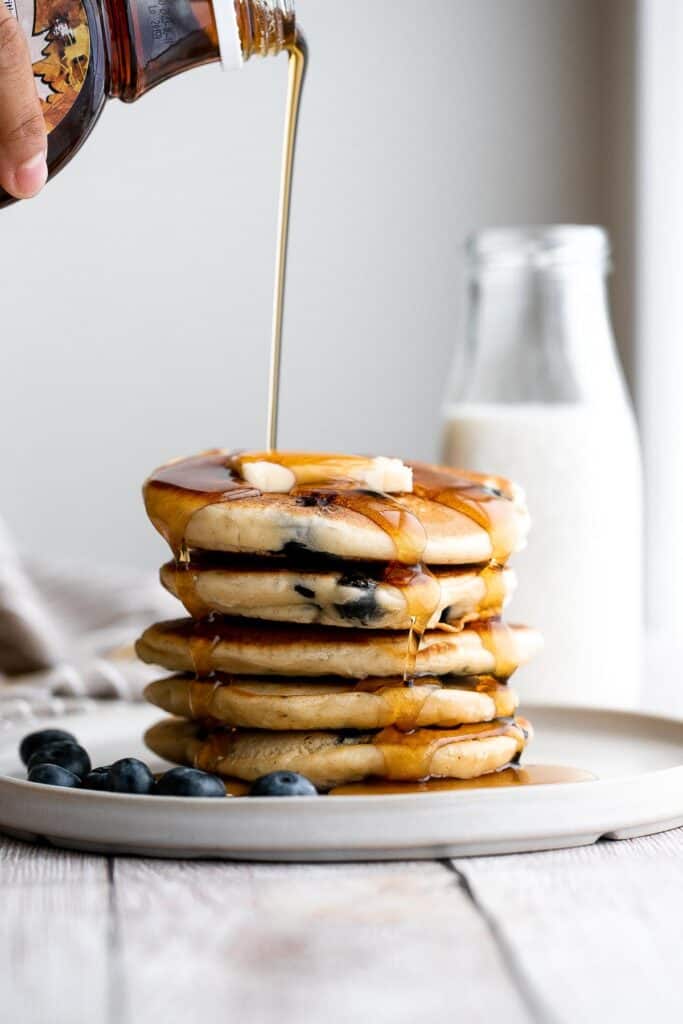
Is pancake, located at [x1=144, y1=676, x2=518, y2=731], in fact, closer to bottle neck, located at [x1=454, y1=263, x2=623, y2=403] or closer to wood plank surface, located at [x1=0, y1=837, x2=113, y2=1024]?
wood plank surface, located at [x1=0, y1=837, x2=113, y2=1024]

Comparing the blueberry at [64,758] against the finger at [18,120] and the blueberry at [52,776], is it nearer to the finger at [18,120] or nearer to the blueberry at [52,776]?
the blueberry at [52,776]

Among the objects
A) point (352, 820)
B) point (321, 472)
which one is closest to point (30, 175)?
point (321, 472)

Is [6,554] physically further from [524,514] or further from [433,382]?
[433,382]

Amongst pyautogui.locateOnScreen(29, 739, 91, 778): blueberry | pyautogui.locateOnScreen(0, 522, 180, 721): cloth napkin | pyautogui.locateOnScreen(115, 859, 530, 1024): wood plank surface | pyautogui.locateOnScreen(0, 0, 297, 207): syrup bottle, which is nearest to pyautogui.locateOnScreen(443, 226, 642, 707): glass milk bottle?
pyautogui.locateOnScreen(0, 522, 180, 721): cloth napkin

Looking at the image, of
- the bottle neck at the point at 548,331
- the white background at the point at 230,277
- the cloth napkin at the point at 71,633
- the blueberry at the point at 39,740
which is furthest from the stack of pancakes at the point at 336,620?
the white background at the point at 230,277

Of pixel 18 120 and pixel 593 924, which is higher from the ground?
pixel 18 120

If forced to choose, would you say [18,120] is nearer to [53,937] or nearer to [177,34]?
[177,34]

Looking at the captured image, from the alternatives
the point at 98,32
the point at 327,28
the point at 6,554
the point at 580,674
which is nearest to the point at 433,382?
the point at 327,28
